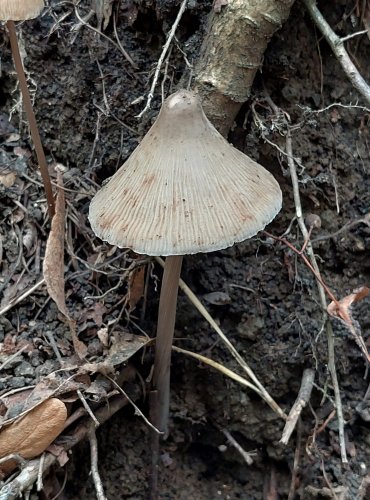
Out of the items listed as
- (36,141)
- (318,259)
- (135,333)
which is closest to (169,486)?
(135,333)

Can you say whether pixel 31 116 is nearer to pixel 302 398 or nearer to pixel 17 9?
pixel 17 9

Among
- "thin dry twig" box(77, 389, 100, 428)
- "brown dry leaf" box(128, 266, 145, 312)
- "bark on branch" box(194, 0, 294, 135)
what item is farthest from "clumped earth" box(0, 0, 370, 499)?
"thin dry twig" box(77, 389, 100, 428)

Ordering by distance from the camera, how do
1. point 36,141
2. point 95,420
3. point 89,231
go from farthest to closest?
point 89,231
point 36,141
point 95,420

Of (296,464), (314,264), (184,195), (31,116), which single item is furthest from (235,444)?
(31,116)

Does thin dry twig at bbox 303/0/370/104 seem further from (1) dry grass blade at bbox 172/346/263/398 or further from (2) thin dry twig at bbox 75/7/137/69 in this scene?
(1) dry grass blade at bbox 172/346/263/398

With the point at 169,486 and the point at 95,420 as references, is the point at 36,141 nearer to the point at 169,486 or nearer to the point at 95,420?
Answer: the point at 95,420
